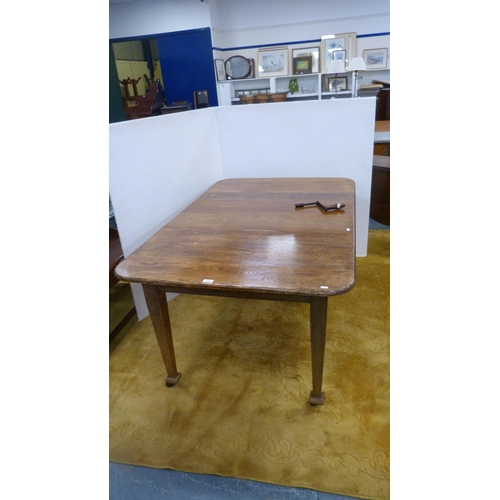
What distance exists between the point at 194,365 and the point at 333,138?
1691 millimetres

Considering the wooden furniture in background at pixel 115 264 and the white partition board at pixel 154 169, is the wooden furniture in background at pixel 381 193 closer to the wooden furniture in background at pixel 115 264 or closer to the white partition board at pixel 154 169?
the white partition board at pixel 154 169

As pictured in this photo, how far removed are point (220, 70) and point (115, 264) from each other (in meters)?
5.14

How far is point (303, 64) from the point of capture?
18.6 feet

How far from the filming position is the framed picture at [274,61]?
5.73 meters

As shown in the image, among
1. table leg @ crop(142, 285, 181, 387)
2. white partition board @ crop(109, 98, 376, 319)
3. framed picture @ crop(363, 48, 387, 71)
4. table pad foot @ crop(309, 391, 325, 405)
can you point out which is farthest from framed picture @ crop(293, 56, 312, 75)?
table pad foot @ crop(309, 391, 325, 405)

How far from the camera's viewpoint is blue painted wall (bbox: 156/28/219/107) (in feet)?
18.2

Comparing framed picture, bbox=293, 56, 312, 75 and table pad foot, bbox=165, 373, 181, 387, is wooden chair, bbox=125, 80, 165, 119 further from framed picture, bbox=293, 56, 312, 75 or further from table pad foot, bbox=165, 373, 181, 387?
table pad foot, bbox=165, 373, 181, 387

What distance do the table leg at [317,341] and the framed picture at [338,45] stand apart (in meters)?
5.39

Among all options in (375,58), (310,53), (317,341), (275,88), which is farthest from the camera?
(275,88)

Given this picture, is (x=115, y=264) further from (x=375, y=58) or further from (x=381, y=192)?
(x=375, y=58)

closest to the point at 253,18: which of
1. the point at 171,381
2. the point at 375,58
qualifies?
the point at 375,58

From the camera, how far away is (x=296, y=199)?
1.88 metres

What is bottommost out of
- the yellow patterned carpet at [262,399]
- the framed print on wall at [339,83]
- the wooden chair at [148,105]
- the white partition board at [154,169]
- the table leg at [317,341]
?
the yellow patterned carpet at [262,399]

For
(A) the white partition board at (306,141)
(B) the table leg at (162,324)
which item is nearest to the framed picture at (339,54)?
(A) the white partition board at (306,141)
